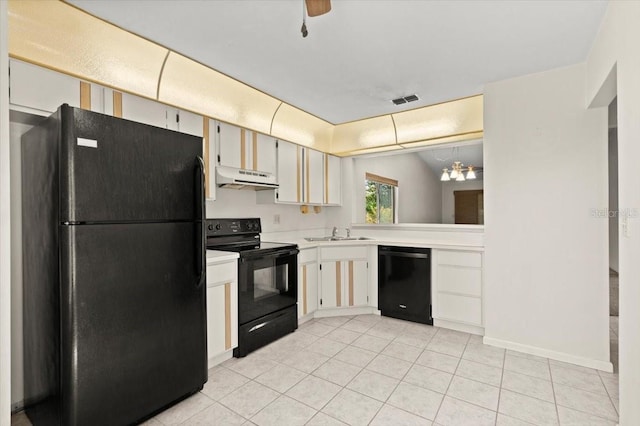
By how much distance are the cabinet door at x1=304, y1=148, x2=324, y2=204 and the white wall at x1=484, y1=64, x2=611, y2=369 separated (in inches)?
77.8

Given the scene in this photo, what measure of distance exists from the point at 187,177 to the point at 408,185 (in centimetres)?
413

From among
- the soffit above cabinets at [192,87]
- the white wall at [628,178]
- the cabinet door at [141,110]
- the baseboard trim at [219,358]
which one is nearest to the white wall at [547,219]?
the soffit above cabinets at [192,87]

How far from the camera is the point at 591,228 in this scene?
2570 millimetres

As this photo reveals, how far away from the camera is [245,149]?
3.23 metres

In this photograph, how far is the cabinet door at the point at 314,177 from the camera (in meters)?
4.02

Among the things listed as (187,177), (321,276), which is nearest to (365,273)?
(321,276)

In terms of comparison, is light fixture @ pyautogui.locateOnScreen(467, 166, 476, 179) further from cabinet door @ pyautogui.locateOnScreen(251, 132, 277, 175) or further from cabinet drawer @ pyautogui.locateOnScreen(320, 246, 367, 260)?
cabinet door @ pyautogui.locateOnScreen(251, 132, 277, 175)

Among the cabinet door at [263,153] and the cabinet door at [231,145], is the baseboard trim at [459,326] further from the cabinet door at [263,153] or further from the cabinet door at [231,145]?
the cabinet door at [231,145]

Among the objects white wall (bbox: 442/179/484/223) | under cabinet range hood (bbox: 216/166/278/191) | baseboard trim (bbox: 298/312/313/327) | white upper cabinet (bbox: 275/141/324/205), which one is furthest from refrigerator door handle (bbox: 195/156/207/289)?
white wall (bbox: 442/179/484/223)

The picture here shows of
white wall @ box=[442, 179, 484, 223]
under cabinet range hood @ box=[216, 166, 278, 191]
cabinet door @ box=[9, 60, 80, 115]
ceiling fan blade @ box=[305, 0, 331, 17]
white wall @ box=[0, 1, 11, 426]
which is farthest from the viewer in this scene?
white wall @ box=[442, 179, 484, 223]

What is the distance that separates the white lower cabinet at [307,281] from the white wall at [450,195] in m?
2.65

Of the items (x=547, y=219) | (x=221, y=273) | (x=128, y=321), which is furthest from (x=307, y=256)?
(x=547, y=219)

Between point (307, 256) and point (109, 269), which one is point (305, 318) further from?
point (109, 269)

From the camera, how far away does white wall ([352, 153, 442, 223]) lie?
4.75m
